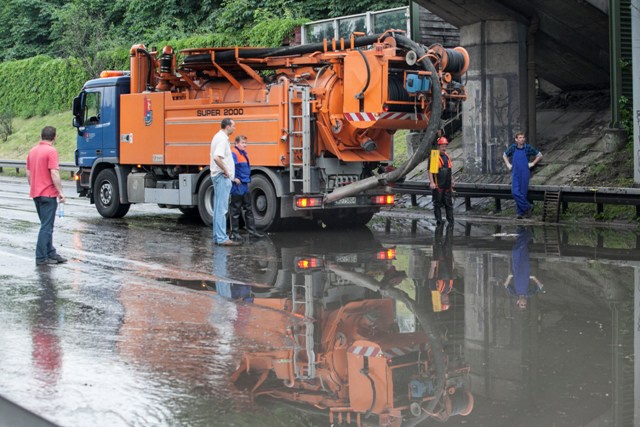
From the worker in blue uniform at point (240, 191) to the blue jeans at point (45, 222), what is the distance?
3.48 metres

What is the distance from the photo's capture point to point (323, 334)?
815cm

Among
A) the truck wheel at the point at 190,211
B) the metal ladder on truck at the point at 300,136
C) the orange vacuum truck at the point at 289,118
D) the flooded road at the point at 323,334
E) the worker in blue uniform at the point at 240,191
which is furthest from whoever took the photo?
the truck wheel at the point at 190,211

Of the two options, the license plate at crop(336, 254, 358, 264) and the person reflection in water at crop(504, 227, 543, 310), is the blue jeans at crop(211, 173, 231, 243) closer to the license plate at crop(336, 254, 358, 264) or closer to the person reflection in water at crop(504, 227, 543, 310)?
the license plate at crop(336, 254, 358, 264)

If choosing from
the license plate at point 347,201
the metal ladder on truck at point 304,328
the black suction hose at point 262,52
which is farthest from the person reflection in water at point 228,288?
the black suction hose at point 262,52

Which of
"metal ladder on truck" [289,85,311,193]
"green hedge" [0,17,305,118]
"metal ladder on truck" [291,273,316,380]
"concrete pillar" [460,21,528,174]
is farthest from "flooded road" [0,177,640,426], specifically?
"green hedge" [0,17,305,118]

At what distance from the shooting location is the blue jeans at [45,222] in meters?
11.8

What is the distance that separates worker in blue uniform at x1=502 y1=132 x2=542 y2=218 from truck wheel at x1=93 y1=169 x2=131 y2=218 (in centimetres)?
741

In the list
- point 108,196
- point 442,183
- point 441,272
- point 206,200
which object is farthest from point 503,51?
point 441,272

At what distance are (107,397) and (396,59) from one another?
9.60 m

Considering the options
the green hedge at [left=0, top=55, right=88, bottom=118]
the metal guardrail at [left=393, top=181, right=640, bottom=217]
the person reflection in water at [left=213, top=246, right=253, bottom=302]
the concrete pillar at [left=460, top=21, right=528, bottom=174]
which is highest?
the green hedge at [left=0, top=55, right=88, bottom=118]

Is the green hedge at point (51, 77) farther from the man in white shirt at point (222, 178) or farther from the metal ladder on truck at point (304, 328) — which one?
the metal ladder on truck at point (304, 328)

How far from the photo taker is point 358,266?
12.1m

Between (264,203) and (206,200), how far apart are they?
1427 mm

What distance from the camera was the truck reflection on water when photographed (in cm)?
629
